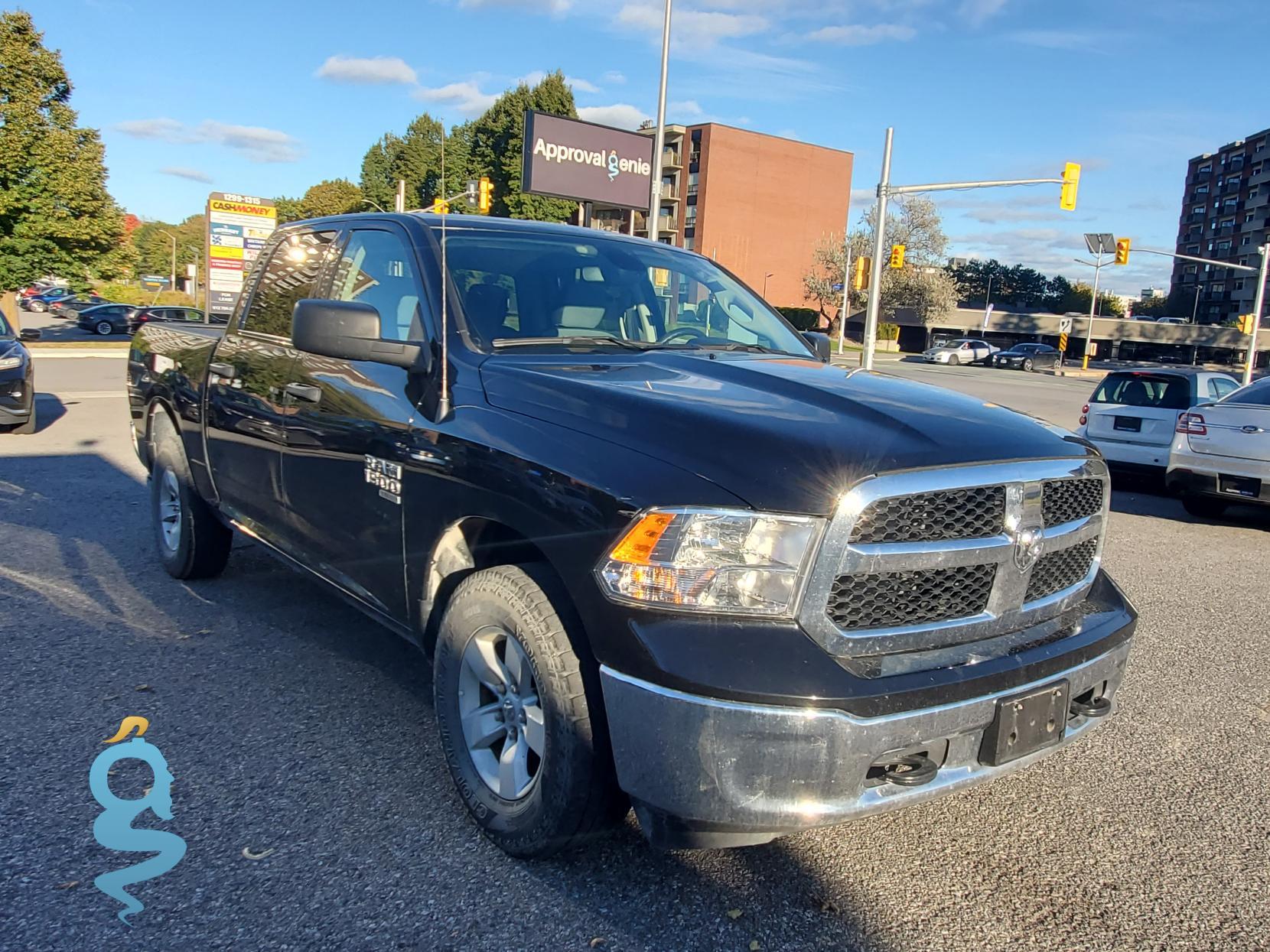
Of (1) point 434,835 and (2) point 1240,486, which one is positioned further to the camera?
(2) point 1240,486

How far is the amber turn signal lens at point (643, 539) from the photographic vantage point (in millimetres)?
2229

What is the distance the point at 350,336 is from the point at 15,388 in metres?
9.28

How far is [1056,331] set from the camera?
83.9 m

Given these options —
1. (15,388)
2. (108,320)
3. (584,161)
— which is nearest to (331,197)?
(108,320)

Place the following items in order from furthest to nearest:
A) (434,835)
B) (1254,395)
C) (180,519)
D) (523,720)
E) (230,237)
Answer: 1. (230,237)
2. (1254,395)
3. (180,519)
4. (434,835)
5. (523,720)

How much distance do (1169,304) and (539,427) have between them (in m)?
134

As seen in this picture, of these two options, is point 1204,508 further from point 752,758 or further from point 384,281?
point 752,758

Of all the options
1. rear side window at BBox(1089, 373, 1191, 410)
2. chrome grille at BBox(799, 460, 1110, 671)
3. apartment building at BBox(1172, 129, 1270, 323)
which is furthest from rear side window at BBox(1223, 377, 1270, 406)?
apartment building at BBox(1172, 129, 1270, 323)

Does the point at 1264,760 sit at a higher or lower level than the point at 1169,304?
lower

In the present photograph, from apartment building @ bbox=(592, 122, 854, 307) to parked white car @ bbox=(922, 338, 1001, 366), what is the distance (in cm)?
2065

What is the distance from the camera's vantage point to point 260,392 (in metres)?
4.09

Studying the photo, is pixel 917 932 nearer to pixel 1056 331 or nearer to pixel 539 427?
pixel 539 427

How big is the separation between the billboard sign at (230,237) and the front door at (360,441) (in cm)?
2937

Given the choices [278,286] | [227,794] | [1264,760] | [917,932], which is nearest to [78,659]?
[227,794]
